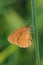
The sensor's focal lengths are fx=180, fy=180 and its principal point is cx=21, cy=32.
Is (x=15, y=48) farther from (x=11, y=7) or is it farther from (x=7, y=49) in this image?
(x=11, y=7)

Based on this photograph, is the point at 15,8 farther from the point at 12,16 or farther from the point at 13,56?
the point at 13,56

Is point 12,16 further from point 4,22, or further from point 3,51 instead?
point 3,51

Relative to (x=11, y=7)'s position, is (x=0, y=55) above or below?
below

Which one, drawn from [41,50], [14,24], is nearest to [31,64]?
[41,50]

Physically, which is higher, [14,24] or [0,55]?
[14,24]

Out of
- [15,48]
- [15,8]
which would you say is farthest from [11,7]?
[15,48]

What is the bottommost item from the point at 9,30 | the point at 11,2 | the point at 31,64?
the point at 31,64
